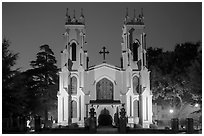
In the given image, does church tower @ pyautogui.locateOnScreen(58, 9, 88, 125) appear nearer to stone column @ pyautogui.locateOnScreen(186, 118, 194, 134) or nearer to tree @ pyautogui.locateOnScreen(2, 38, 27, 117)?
tree @ pyautogui.locateOnScreen(2, 38, 27, 117)

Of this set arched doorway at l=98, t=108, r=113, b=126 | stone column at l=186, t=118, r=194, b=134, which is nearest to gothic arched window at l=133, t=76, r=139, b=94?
arched doorway at l=98, t=108, r=113, b=126

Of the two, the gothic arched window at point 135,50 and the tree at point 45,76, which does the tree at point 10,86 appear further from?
the gothic arched window at point 135,50

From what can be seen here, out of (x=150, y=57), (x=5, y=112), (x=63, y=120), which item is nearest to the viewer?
(x=5, y=112)

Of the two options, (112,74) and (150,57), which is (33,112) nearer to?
(112,74)

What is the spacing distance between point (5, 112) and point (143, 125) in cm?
1673

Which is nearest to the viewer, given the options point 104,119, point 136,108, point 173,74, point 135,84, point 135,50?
point 104,119

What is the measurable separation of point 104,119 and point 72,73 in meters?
5.40

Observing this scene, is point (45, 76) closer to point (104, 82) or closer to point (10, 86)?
point (104, 82)

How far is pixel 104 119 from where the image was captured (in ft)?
119

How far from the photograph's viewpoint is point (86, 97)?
37250 millimetres

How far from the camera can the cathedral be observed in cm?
3653

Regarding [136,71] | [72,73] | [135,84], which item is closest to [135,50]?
[136,71]

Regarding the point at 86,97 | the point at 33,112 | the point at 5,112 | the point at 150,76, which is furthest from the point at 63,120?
the point at 5,112

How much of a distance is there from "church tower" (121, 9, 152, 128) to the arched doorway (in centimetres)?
181
